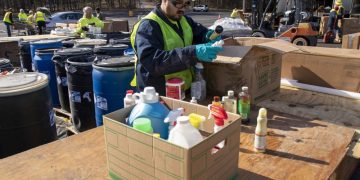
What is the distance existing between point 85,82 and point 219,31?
6.57 ft

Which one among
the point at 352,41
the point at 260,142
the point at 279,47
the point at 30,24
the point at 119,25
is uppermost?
the point at 30,24

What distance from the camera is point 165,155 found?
46.9 inches

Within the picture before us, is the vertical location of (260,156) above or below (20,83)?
below

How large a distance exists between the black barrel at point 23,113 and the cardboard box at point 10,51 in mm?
4633

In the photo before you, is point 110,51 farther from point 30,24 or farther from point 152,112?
point 30,24

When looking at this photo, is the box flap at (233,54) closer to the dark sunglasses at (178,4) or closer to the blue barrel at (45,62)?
the dark sunglasses at (178,4)

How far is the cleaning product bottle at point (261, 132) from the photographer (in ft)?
5.82

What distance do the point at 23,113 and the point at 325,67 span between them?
2915mm

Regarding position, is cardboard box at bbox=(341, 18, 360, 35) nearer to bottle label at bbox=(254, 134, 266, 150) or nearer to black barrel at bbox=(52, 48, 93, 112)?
black barrel at bbox=(52, 48, 93, 112)

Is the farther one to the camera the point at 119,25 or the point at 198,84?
the point at 119,25

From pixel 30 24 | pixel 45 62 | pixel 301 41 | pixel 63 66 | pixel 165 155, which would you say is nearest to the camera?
pixel 165 155

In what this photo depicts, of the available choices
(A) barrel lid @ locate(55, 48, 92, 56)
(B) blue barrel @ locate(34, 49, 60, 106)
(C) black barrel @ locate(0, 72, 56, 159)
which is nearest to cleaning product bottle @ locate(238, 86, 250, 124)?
(C) black barrel @ locate(0, 72, 56, 159)

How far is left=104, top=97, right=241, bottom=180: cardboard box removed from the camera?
3.81ft

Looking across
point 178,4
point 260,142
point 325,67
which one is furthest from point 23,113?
point 325,67
